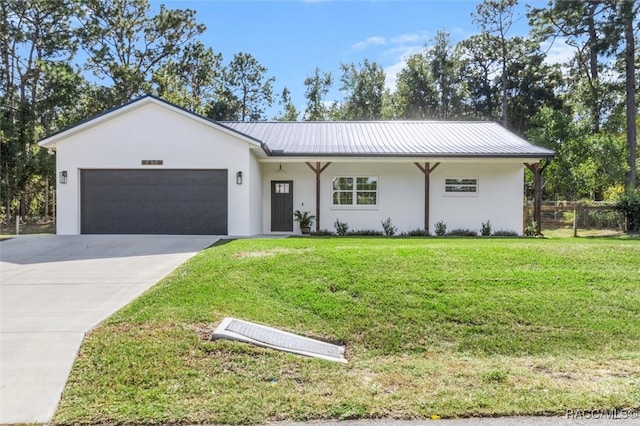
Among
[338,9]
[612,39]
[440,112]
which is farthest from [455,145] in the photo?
[440,112]

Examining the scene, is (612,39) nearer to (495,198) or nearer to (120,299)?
(495,198)

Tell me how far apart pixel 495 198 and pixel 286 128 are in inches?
356

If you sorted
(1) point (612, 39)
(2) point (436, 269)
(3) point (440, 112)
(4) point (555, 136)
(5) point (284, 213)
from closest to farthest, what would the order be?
(2) point (436, 269) < (5) point (284, 213) < (1) point (612, 39) < (4) point (555, 136) < (3) point (440, 112)

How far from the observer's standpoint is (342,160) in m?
15.0

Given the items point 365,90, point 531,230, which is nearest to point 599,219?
point 531,230

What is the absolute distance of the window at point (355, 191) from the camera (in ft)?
52.3

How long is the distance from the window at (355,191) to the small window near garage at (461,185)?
2.61 metres

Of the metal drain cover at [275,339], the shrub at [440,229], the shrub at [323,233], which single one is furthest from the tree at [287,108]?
the metal drain cover at [275,339]

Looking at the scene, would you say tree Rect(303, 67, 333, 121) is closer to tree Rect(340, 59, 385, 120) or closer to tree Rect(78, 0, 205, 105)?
tree Rect(340, 59, 385, 120)

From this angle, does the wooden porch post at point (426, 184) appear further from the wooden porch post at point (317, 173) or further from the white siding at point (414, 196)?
the wooden porch post at point (317, 173)

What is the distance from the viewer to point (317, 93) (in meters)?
40.3

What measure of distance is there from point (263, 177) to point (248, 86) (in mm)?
25973

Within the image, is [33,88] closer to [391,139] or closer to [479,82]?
[391,139]

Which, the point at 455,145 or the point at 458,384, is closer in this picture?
the point at 458,384
